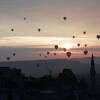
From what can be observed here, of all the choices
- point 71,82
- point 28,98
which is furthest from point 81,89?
point 28,98

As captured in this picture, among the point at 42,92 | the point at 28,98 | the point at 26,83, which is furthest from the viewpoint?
the point at 26,83

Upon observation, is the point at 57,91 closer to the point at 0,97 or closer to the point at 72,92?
the point at 72,92

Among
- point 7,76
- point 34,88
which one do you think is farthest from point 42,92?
point 7,76

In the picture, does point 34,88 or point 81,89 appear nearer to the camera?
point 34,88

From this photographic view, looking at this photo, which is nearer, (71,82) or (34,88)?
(34,88)

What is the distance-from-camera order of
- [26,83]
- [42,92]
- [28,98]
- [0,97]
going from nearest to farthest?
[0,97] → [28,98] → [42,92] → [26,83]

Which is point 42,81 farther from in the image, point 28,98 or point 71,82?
point 28,98

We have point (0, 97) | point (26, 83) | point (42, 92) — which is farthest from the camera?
point (26, 83)

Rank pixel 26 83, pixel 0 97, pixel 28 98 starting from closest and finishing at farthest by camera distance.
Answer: pixel 0 97 < pixel 28 98 < pixel 26 83
